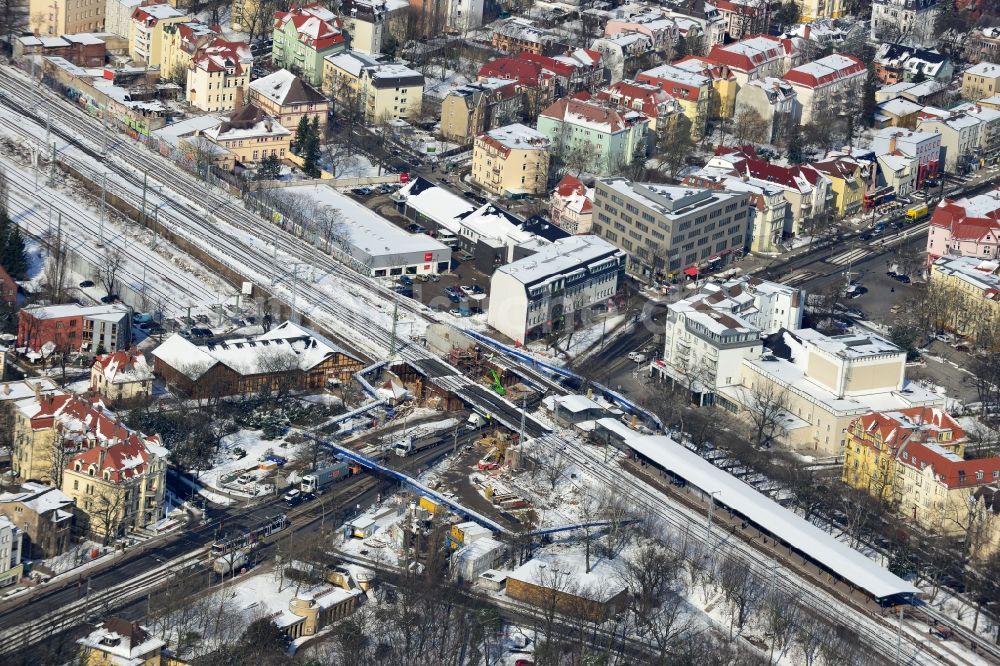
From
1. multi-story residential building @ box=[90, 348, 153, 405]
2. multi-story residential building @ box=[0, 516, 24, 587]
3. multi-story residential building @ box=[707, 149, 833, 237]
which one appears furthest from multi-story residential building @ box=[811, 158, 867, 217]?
multi-story residential building @ box=[0, 516, 24, 587]

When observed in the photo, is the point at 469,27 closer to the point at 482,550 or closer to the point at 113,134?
the point at 113,134

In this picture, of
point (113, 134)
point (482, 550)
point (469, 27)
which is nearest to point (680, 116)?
point (469, 27)

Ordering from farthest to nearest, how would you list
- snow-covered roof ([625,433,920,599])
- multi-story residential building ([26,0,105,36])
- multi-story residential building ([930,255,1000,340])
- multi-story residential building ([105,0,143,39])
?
multi-story residential building ([26,0,105,36]) < multi-story residential building ([105,0,143,39]) < multi-story residential building ([930,255,1000,340]) < snow-covered roof ([625,433,920,599])

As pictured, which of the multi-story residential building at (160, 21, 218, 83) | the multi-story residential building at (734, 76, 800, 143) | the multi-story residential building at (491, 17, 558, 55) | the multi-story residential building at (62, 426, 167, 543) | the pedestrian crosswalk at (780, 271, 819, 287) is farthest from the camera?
the multi-story residential building at (491, 17, 558, 55)

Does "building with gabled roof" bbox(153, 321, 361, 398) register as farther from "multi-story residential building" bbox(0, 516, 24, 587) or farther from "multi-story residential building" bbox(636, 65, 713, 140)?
"multi-story residential building" bbox(636, 65, 713, 140)

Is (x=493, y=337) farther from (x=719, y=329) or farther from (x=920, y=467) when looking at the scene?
(x=920, y=467)

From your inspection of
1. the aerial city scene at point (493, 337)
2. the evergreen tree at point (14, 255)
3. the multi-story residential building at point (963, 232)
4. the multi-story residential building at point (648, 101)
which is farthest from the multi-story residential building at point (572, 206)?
the evergreen tree at point (14, 255)
